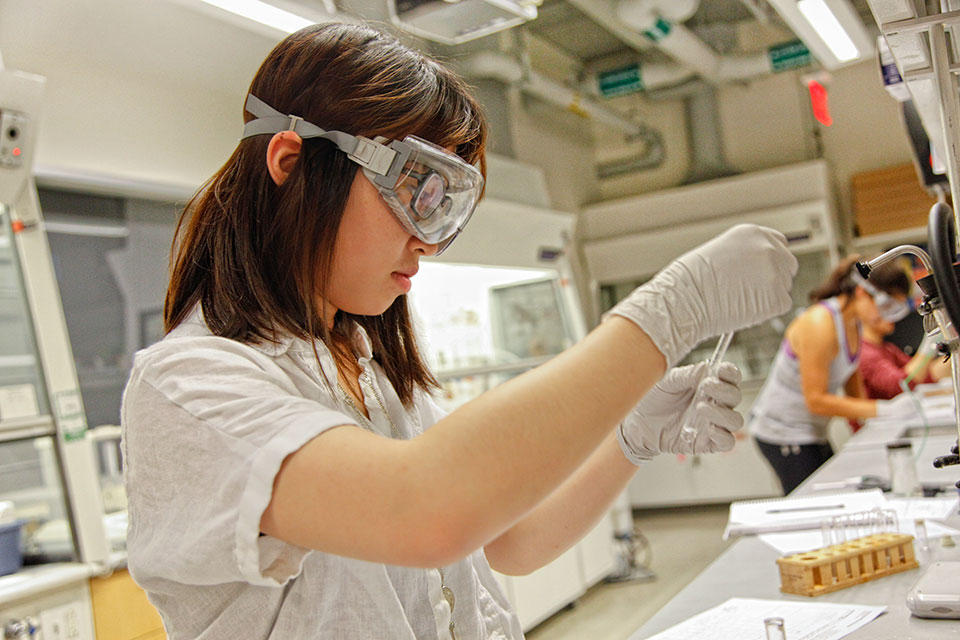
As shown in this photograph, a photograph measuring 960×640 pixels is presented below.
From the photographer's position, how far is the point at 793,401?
3.58 metres

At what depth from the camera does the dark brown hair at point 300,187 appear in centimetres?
91

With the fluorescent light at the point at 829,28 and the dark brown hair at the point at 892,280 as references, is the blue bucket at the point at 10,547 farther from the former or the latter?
the dark brown hair at the point at 892,280

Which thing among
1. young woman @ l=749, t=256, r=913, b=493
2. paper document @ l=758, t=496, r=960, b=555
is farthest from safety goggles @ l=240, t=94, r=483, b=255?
young woman @ l=749, t=256, r=913, b=493

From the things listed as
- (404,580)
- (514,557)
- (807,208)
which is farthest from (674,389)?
(807,208)

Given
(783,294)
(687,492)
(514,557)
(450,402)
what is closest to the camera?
(783,294)

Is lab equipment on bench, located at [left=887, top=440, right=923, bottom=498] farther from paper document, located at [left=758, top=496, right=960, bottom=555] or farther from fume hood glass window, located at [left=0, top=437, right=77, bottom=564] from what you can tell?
fume hood glass window, located at [left=0, top=437, right=77, bottom=564]

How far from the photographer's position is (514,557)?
1175 millimetres

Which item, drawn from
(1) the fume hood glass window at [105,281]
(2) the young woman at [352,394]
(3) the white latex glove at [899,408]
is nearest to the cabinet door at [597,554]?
(3) the white latex glove at [899,408]

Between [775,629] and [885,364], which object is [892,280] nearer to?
[885,364]

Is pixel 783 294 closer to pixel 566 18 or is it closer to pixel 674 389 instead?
pixel 674 389

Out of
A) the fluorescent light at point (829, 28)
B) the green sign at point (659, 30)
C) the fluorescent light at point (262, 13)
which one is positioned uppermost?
the green sign at point (659, 30)

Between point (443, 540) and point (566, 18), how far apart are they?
6126 mm

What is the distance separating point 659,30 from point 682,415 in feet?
14.2

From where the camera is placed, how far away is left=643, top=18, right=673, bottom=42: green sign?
4.97 metres
